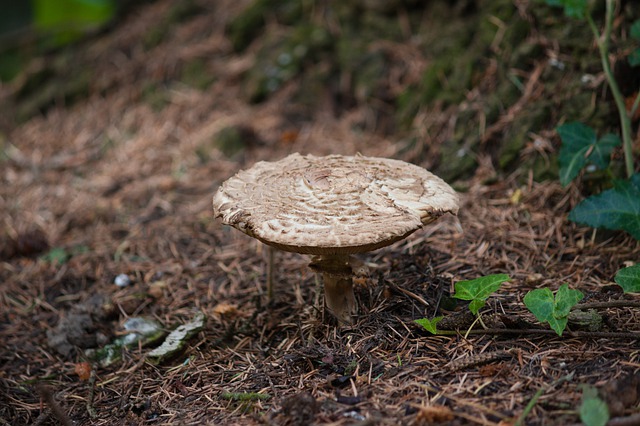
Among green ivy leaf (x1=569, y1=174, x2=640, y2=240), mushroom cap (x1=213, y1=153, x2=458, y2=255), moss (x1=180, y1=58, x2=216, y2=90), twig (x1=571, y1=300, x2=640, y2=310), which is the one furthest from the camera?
moss (x1=180, y1=58, x2=216, y2=90)

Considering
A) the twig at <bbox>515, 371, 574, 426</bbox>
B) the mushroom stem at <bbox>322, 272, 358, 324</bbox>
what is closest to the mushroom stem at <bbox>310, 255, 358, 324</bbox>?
the mushroom stem at <bbox>322, 272, 358, 324</bbox>

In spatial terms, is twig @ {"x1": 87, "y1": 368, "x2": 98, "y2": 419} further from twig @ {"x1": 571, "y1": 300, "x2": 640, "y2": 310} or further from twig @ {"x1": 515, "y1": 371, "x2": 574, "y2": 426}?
twig @ {"x1": 571, "y1": 300, "x2": 640, "y2": 310}

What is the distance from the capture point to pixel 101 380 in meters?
3.20

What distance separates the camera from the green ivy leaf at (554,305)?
2.62 meters

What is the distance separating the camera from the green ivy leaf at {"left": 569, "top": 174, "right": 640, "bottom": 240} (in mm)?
3057

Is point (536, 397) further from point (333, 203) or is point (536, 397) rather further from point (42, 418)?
point (42, 418)

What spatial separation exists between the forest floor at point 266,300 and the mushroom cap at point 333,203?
25.7 inches

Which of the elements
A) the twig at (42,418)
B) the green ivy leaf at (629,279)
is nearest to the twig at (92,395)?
the twig at (42,418)

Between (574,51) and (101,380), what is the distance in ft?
12.8

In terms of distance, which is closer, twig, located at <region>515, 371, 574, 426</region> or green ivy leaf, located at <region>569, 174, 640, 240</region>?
twig, located at <region>515, 371, 574, 426</region>

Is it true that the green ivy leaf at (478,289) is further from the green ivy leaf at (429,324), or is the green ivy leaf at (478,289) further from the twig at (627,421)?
the twig at (627,421)

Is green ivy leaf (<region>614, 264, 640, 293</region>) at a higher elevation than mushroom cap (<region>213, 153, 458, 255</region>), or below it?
below

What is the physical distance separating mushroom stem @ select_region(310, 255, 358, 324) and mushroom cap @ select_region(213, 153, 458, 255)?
0.99 feet

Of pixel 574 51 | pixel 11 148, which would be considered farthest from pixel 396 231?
pixel 11 148
